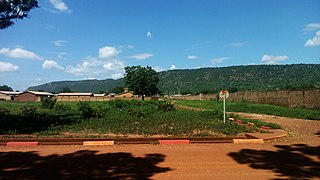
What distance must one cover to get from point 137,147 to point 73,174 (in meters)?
3.67

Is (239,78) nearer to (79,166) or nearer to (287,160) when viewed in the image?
(287,160)

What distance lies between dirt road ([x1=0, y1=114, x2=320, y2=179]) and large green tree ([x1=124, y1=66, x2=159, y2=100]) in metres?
88.5

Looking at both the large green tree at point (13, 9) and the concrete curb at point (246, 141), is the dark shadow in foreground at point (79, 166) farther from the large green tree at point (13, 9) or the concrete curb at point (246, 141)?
the large green tree at point (13, 9)

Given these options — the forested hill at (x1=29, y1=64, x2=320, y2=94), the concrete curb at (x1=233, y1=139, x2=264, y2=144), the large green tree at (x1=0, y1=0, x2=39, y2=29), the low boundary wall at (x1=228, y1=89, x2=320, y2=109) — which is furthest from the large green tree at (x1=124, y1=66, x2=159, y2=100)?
the concrete curb at (x1=233, y1=139, x2=264, y2=144)

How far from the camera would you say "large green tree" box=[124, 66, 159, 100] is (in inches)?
3952

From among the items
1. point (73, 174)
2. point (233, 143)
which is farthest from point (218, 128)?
point (73, 174)

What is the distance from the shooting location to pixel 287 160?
29.6 ft

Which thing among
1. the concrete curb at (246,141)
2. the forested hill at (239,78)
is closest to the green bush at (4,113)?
the concrete curb at (246,141)

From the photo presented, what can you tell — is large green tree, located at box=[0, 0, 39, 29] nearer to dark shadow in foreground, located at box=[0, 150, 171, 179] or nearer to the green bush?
the green bush

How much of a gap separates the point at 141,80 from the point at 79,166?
9247 cm

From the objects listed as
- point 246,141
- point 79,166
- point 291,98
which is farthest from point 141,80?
point 79,166

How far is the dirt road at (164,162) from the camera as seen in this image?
7.45m

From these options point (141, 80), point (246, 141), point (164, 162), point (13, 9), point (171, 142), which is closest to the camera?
point (164, 162)

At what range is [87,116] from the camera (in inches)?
933
